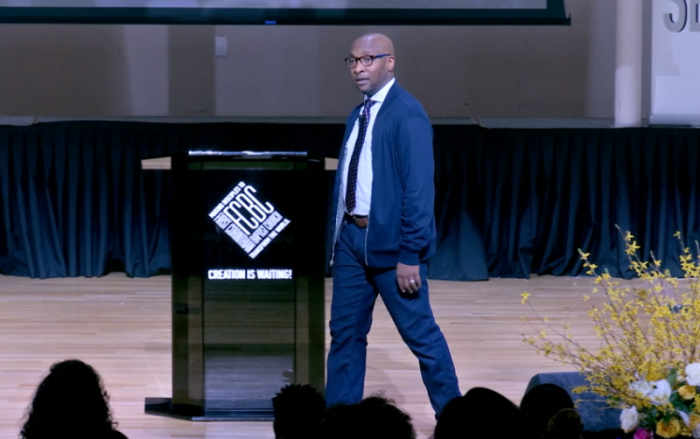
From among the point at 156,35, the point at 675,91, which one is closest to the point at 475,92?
the point at 675,91

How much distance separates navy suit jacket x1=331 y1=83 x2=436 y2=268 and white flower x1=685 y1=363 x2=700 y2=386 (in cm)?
107

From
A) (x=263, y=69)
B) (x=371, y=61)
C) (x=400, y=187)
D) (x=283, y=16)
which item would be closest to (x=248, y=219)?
(x=400, y=187)

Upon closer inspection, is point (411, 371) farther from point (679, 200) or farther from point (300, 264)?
point (679, 200)

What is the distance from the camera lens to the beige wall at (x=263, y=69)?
8.16m

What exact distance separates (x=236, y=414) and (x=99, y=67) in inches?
201

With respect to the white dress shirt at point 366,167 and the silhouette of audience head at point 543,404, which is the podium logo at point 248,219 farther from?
the silhouette of audience head at point 543,404

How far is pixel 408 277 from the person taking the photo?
3.19 meters

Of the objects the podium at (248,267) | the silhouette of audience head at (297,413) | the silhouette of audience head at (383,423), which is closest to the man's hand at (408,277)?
the podium at (248,267)

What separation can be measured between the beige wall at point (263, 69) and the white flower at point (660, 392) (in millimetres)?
5998

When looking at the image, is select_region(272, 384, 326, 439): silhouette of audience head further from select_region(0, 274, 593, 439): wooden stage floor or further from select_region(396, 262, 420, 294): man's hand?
select_region(0, 274, 593, 439): wooden stage floor

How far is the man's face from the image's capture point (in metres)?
3.22

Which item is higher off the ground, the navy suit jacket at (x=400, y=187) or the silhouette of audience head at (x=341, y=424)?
the navy suit jacket at (x=400, y=187)

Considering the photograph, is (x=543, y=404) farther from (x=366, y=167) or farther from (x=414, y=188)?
(x=366, y=167)

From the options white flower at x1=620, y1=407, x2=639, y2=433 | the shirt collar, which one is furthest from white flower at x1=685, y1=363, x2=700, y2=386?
the shirt collar
